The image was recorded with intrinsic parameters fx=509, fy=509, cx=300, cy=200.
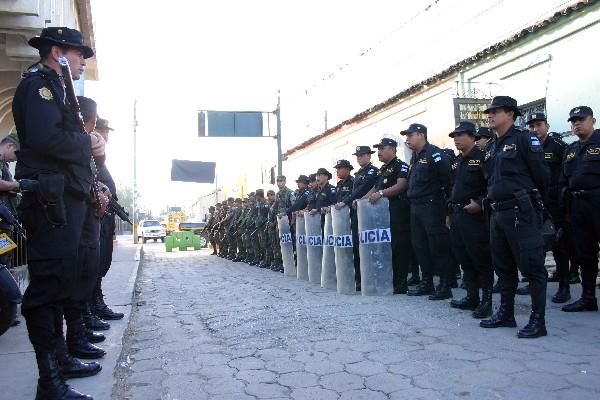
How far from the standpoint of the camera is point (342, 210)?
6562 millimetres

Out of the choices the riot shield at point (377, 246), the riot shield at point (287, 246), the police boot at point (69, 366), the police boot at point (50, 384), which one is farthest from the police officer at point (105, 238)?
the riot shield at point (287, 246)

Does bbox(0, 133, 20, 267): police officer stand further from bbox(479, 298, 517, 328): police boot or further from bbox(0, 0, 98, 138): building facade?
bbox(479, 298, 517, 328): police boot

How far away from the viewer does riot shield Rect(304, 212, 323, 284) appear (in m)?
7.55

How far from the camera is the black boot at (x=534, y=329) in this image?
387 cm

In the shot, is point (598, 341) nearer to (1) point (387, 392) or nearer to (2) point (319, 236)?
(1) point (387, 392)

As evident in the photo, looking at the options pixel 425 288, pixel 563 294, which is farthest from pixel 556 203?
pixel 425 288

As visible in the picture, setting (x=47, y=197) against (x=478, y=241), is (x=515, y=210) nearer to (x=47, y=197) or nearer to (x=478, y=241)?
(x=478, y=241)

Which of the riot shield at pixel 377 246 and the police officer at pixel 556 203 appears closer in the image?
the police officer at pixel 556 203

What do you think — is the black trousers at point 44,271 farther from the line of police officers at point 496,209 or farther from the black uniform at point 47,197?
the line of police officers at point 496,209

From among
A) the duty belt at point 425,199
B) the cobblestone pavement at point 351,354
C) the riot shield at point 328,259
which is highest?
the duty belt at point 425,199

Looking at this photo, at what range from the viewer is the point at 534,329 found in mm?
3891

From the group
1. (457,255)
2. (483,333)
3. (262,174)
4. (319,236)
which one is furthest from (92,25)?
(262,174)

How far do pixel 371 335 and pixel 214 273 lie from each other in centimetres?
686

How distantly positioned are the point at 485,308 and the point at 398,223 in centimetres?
191
